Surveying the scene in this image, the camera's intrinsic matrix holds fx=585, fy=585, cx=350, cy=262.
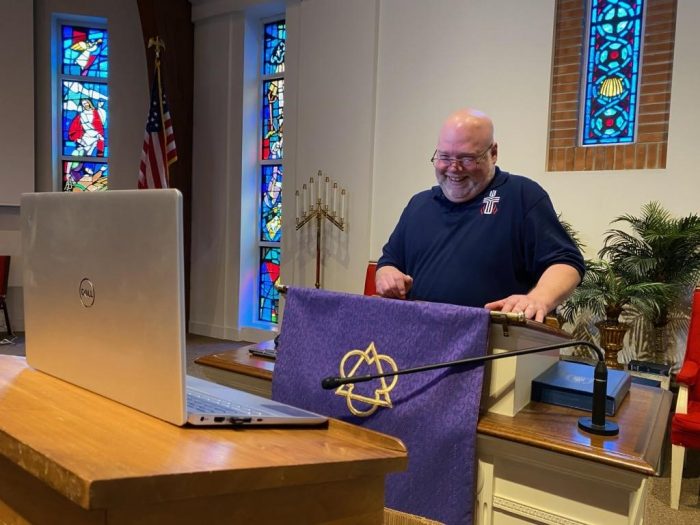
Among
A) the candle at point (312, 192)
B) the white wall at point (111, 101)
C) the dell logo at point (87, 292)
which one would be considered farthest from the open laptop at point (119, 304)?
the white wall at point (111, 101)

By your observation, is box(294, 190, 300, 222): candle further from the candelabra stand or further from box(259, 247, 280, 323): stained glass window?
box(259, 247, 280, 323): stained glass window

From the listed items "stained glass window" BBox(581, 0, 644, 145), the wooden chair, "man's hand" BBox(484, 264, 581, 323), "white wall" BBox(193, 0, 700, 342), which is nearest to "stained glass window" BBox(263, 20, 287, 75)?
"white wall" BBox(193, 0, 700, 342)

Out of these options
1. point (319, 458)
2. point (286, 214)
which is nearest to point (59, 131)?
point (286, 214)

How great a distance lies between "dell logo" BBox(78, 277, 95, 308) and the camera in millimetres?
775

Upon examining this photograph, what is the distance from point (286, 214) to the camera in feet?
18.8

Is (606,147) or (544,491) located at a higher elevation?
(606,147)

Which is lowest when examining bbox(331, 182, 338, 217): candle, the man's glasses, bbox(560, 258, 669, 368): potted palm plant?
bbox(560, 258, 669, 368): potted palm plant

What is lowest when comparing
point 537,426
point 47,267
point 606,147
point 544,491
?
point 544,491

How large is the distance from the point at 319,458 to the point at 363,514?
0.35 ft

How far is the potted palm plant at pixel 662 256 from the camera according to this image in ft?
11.1

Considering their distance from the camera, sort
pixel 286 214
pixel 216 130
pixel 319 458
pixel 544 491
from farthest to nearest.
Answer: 1. pixel 216 130
2. pixel 286 214
3. pixel 544 491
4. pixel 319 458

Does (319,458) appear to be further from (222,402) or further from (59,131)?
(59,131)

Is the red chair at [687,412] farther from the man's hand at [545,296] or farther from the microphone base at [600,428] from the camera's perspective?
the microphone base at [600,428]

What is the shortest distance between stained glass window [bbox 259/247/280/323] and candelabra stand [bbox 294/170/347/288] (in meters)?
0.83
